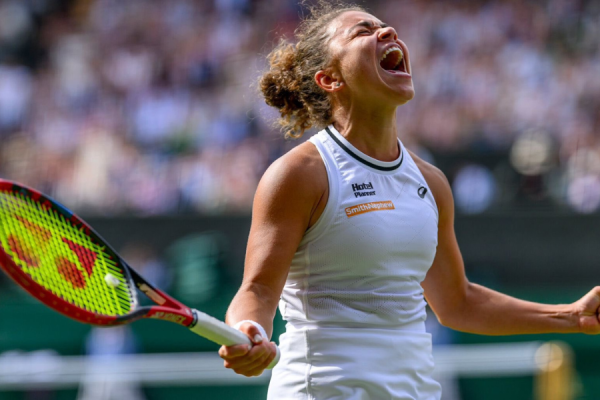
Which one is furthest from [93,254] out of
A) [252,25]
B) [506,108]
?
[252,25]

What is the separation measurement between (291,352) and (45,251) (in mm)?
879

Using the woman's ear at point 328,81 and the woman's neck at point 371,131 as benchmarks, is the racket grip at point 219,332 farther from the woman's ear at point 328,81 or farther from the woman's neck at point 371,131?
the woman's ear at point 328,81

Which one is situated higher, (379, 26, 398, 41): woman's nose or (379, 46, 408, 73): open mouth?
(379, 26, 398, 41): woman's nose

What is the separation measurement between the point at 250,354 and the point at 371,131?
39.3 inches

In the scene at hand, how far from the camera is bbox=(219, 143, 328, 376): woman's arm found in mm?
2627

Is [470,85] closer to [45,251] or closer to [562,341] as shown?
[562,341]

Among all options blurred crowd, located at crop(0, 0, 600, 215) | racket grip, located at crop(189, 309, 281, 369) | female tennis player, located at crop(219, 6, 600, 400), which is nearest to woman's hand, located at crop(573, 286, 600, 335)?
female tennis player, located at crop(219, 6, 600, 400)

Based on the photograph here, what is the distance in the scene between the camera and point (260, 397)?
7230mm

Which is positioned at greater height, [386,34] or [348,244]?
[386,34]

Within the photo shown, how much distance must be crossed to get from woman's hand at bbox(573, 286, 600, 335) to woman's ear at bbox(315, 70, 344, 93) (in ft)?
4.22

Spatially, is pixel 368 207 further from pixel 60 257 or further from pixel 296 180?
pixel 60 257

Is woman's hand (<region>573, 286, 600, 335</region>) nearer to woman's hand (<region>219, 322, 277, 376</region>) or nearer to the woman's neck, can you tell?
the woman's neck

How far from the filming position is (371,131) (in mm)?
3014

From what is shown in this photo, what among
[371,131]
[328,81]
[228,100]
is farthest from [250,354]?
[228,100]
